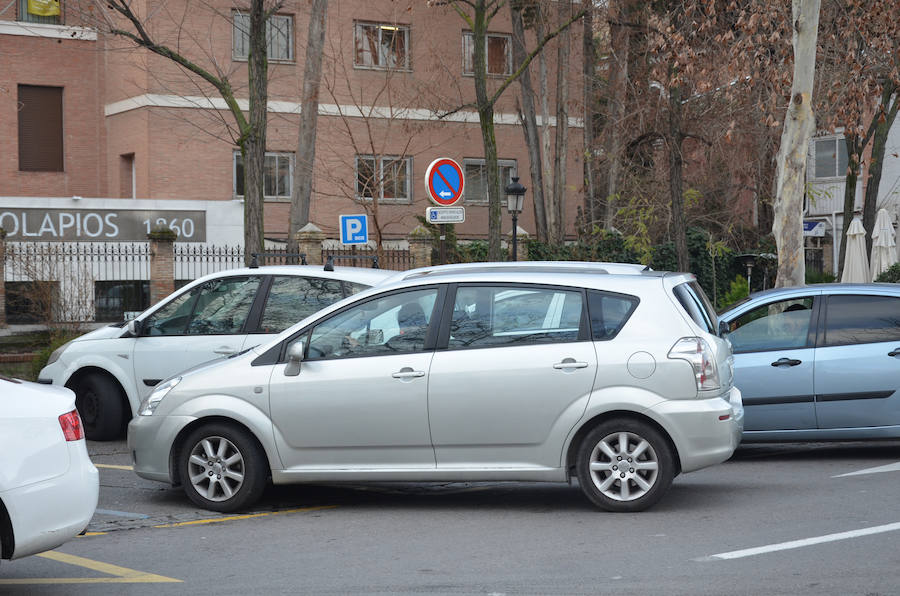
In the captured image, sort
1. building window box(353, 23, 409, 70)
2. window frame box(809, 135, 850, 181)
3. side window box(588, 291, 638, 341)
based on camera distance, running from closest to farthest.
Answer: side window box(588, 291, 638, 341) < building window box(353, 23, 409, 70) < window frame box(809, 135, 850, 181)

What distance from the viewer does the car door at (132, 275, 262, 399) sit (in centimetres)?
1152

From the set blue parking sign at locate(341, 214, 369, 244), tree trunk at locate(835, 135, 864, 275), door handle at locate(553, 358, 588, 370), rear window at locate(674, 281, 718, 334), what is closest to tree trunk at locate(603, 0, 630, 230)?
tree trunk at locate(835, 135, 864, 275)

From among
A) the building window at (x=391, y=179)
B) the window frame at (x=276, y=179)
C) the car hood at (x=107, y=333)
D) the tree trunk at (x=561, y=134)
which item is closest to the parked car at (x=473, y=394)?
the car hood at (x=107, y=333)

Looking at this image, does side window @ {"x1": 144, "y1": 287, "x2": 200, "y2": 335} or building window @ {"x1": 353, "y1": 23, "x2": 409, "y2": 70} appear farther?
building window @ {"x1": 353, "y1": 23, "x2": 409, "y2": 70}

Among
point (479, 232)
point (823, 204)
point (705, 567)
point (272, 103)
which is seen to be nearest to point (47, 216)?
point (272, 103)

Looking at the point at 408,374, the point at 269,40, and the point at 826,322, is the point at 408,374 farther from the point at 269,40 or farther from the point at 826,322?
the point at 269,40

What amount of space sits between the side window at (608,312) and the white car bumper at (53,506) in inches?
141

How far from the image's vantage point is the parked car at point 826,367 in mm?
10344

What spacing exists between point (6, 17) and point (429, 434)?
2665cm

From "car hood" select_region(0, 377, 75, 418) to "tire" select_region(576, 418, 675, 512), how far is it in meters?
3.55

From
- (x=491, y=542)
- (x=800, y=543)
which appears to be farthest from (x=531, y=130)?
(x=800, y=543)

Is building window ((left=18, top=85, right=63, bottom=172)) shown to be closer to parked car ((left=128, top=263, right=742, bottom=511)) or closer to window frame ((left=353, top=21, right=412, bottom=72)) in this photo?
window frame ((left=353, top=21, right=412, bottom=72))

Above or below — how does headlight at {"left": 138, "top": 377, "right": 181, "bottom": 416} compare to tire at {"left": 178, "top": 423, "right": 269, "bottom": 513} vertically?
above

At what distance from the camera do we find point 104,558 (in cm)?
711
